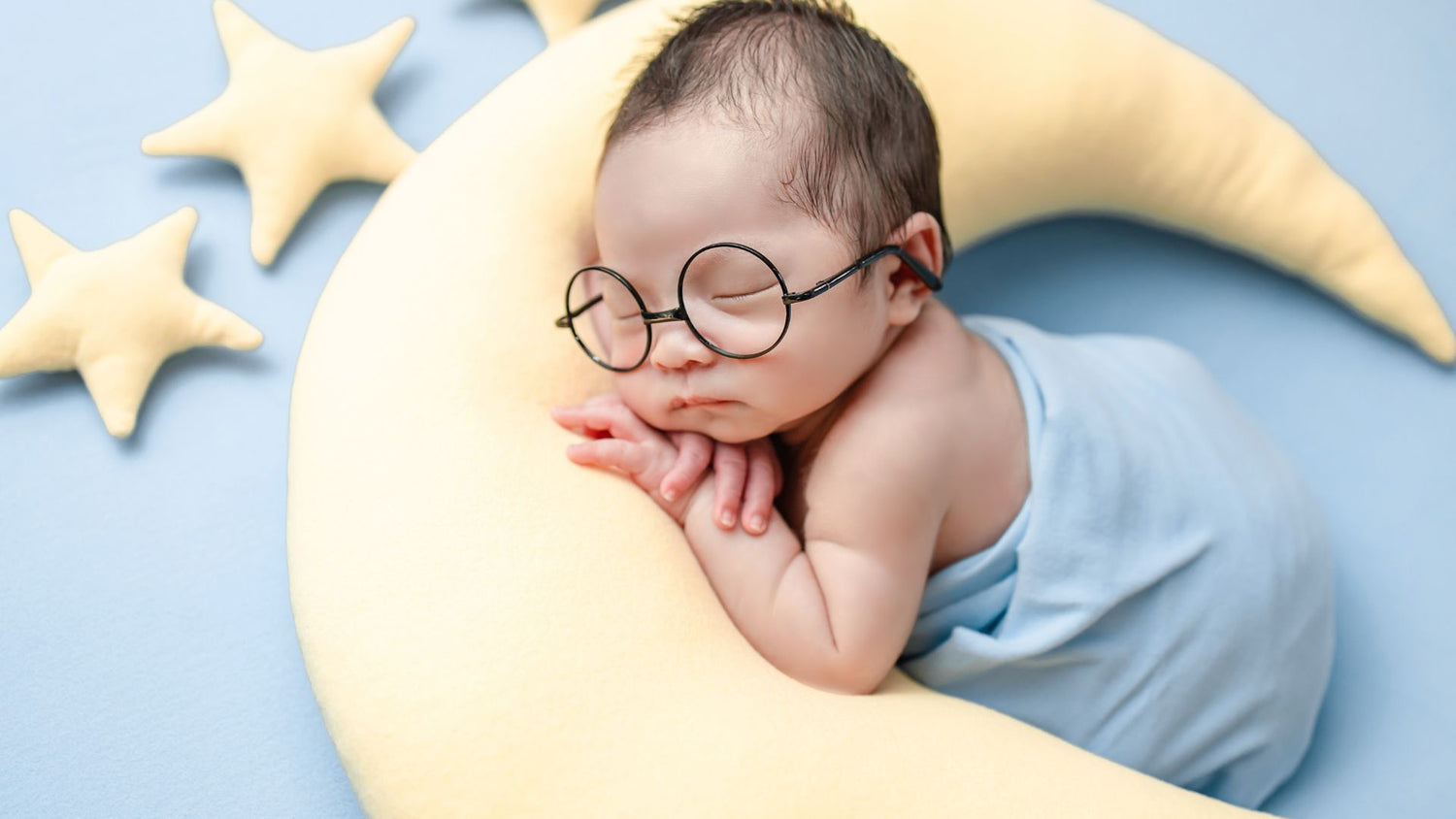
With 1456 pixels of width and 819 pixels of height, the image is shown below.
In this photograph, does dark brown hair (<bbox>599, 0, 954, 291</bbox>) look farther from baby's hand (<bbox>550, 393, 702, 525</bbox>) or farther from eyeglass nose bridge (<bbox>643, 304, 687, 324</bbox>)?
baby's hand (<bbox>550, 393, 702, 525</bbox>)

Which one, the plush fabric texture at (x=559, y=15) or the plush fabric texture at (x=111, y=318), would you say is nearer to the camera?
the plush fabric texture at (x=111, y=318)

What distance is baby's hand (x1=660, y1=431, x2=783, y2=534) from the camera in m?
1.03

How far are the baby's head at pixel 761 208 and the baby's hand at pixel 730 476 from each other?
3cm

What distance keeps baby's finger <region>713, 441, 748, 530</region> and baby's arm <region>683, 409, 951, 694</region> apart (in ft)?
0.06

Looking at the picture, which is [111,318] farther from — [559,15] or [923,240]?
[923,240]

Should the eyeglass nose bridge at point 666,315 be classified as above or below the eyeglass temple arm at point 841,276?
below

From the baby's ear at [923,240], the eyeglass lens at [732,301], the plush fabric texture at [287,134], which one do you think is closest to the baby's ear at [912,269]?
the baby's ear at [923,240]

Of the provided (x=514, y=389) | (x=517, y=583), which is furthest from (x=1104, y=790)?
(x=514, y=389)

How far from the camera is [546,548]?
3.14 feet

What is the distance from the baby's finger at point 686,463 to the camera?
1037mm

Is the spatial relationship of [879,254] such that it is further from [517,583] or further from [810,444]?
[517,583]

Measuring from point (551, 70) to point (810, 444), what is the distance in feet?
1.58

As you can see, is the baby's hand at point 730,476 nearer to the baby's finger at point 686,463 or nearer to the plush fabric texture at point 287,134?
the baby's finger at point 686,463

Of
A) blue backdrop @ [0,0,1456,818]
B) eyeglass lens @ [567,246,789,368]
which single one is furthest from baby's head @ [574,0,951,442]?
blue backdrop @ [0,0,1456,818]
